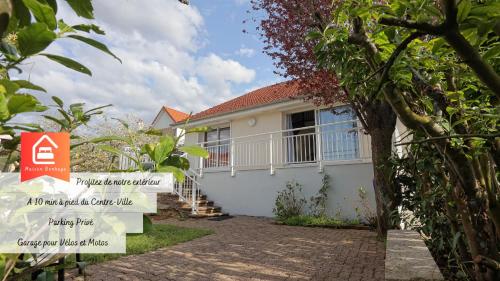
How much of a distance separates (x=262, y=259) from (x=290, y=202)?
15.4 ft

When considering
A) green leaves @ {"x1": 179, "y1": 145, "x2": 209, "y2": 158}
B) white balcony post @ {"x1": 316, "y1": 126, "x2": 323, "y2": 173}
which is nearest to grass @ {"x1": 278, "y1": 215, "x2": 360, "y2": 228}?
white balcony post @ {"x1": 316, "y1": 126, "x2": 323, "y2": 173}

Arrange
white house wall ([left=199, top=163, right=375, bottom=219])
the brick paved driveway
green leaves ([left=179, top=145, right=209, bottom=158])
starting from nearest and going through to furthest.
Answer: green leaves ([left=179, top=145, right=209, bottom=158]), the brick paved driveway, white house wall ([left=199, top=163, right=375, bottom=219])

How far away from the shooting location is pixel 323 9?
5.56 meters

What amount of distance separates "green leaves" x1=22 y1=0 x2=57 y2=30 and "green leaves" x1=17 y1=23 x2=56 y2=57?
1.5 inches

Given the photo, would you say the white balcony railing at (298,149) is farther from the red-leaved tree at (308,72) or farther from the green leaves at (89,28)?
the green leaves at (89,28)

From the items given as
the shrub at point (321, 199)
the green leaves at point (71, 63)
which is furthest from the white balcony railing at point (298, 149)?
the green leaves at point (71, 63)

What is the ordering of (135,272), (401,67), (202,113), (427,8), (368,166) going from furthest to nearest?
(202,113), (368,166), (135,272), (401,67), (427,8)

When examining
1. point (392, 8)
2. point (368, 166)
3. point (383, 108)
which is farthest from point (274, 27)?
point (392, 8)

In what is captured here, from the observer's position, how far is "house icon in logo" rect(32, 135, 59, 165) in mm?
777

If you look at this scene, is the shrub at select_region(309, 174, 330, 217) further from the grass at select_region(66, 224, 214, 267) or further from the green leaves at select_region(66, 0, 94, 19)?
the green leaves at select_region(66, 0, 94, 19)

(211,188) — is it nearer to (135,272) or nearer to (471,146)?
(135,272)

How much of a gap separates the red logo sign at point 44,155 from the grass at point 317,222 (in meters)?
7.72

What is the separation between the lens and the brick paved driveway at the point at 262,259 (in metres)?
3.97

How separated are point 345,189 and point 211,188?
5.52 m
